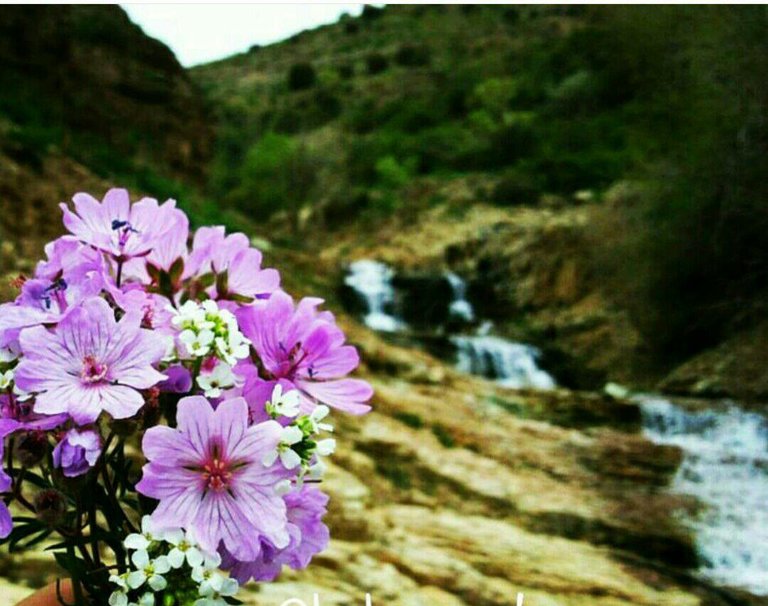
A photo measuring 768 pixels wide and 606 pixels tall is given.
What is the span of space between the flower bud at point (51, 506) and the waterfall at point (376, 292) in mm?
10104

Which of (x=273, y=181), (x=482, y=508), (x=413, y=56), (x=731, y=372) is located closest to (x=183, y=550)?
(x=482, y=508)

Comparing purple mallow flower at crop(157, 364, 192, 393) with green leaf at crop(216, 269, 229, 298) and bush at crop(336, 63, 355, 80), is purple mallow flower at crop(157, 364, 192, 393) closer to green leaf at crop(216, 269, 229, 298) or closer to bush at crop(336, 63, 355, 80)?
green leaf at crop(216, 269, 229, 298)

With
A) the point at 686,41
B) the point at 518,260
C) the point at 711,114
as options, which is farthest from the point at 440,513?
the point at 518,260

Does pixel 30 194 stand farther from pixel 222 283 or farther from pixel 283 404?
pixel 283 404

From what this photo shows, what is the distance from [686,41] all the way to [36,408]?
951 centimetres

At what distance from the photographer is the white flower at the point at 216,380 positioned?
0.67 m

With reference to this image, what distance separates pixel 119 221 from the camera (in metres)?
0.77

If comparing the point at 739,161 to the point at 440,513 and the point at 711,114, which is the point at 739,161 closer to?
the point at 711,114

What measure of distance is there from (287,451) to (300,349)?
0.15m

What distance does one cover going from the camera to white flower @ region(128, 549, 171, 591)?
0.65 meters

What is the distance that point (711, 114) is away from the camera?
7711 millimetres

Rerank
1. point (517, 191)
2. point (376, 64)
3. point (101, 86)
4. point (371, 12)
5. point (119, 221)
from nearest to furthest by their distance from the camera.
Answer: point (119, 221) → point (101, 86) → point (517, 191) → point (376, 64) → point (371, 12)

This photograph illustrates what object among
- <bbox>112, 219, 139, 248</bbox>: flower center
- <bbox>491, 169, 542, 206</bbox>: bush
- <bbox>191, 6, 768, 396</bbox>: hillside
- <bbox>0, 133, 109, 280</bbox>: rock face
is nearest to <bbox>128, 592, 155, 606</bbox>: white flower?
<bbox>112, 219, 139, 248</bbox>: flower center

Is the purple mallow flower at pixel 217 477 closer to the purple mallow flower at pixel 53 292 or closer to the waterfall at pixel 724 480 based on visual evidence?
the purple mallow flower at pixel 53 292
